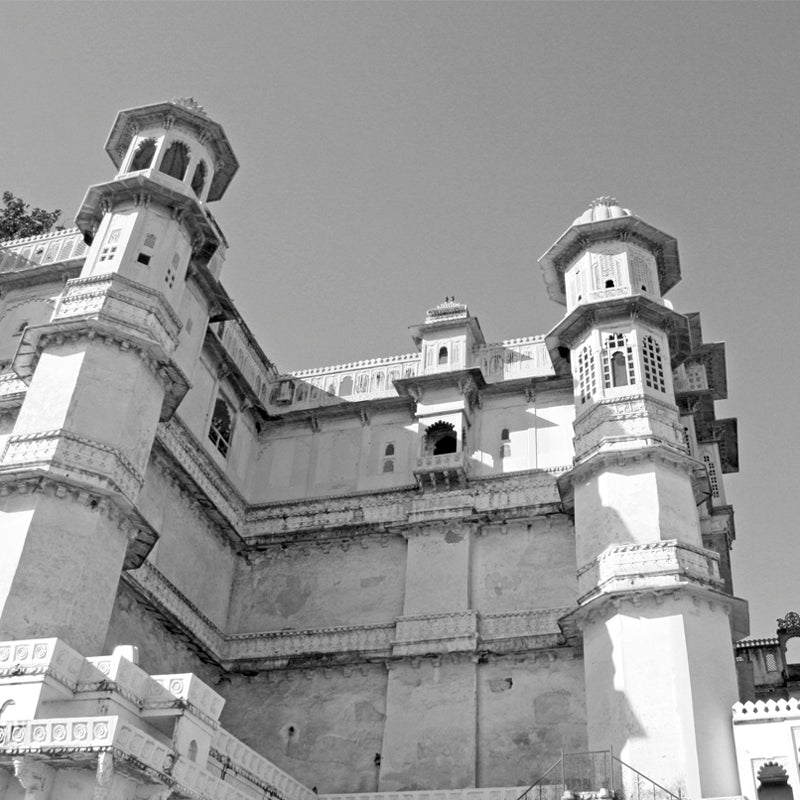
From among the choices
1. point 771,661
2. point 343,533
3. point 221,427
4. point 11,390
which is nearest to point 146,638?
point 343,533

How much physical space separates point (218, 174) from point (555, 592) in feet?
51.9

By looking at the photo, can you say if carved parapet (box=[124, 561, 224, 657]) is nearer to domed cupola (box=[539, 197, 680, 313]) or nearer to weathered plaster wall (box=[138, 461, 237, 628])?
weathered plaster wall (box=[138, 461, 237, 628])

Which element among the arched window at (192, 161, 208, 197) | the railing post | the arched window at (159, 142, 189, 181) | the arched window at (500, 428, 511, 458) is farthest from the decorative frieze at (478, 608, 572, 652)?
the arched window at (159, 142, 189, 181)

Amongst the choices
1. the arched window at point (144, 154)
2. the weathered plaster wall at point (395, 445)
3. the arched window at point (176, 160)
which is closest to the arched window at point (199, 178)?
the arched window at point (176, 160)

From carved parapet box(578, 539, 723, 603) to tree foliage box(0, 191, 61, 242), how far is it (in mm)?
25136

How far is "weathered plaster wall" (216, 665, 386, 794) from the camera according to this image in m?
24.8

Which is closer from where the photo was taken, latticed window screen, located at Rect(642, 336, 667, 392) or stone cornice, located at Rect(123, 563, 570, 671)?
stone cornice, located at Rect(123, 563, 570, 671)

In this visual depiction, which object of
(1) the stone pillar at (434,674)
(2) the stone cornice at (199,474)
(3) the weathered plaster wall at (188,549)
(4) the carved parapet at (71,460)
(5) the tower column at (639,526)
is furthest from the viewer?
(2) the stone cornice at (199,474)

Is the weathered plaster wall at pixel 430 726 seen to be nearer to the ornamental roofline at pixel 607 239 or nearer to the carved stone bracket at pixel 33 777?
the carved stone bracket at pixel 33 777

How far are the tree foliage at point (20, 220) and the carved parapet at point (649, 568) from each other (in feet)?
82.5

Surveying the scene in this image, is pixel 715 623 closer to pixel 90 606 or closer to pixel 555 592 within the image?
pixel 555 592

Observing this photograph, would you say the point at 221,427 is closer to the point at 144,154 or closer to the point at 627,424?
the point at 144,154

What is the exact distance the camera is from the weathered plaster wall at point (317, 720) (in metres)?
24.8

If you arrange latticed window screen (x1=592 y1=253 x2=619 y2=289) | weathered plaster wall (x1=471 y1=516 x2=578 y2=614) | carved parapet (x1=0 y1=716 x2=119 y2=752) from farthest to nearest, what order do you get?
latticed window screen (x1=592 y1=253 x2=619 y2=289)
weathered plaster wall (x1=471 y1=516 x2=578 y2=614)
carved parapet (x1=0 y1=716 x2=119 y2=752)
